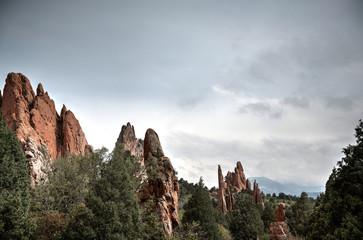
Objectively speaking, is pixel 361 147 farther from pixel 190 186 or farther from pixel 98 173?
pixel 190 186

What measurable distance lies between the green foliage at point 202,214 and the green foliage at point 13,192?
15.5 meters

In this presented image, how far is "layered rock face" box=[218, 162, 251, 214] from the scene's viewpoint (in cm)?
8309

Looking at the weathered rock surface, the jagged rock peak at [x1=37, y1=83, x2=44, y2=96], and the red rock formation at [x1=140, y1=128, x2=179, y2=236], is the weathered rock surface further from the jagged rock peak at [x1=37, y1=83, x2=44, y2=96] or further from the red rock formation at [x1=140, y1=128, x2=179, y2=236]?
the red rock formation at [x1=140, y1=128, x2=179, y2=236]

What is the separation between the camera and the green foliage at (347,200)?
14537 mm

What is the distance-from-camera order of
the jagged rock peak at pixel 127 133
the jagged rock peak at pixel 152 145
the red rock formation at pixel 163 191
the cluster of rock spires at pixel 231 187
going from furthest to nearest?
1. the cluster of rock spires at pixel 231 187
2. the jagged rock peak at pixel 127 133
3. the jagged rock peak at pixel 152 145
4. the red rock formation at pixel 163 191

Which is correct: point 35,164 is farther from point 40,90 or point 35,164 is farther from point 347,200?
point 347,200

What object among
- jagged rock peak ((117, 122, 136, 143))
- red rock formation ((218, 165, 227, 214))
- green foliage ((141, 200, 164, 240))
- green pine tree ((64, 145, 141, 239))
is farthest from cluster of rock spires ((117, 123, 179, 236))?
red rock formation ((218, 165, 227, 214))

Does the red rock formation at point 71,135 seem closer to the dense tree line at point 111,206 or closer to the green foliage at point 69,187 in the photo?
the green foliage at point 69,187

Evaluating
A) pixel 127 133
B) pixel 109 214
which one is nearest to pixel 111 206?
pixel 109 214

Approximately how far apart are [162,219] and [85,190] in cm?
1028

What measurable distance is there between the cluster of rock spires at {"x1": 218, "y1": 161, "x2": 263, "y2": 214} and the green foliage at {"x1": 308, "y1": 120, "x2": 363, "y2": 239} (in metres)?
66.1

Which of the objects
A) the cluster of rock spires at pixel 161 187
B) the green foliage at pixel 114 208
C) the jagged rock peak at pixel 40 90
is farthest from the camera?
the jagged rock peak at pixel 40 90

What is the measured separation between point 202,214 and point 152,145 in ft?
31.9

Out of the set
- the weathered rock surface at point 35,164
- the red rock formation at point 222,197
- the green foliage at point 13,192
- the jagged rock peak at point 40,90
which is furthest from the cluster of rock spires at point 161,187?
the red rock formation at point 222,197
